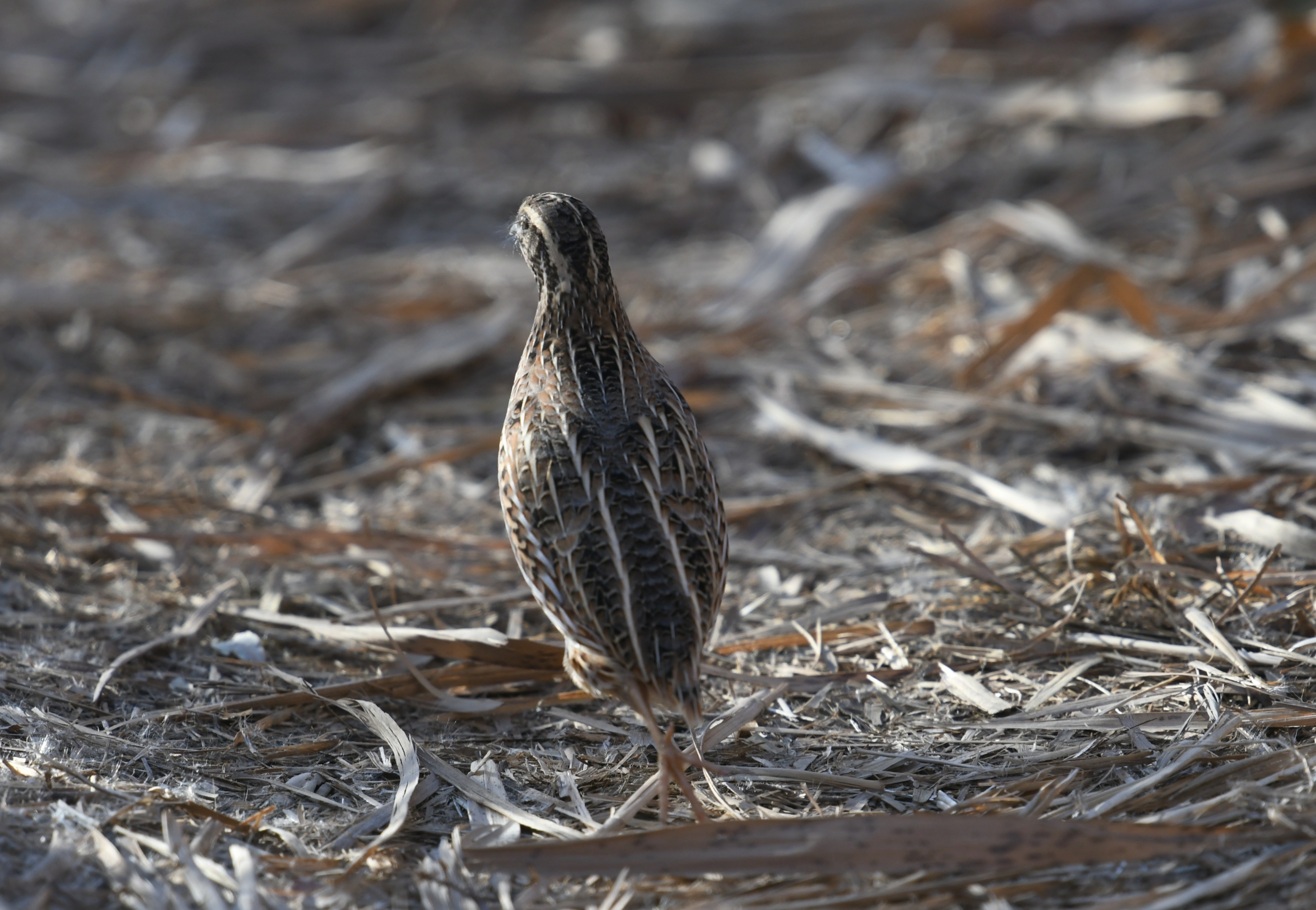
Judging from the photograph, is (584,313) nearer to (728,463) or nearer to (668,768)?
(668,768)

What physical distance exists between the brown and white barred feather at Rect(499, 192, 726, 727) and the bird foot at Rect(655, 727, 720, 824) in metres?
0.12

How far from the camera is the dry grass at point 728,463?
121 inches

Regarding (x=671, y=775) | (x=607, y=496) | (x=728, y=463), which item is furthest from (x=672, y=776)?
(x=728, y=463)

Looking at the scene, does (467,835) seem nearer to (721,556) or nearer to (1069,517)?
(721,556)

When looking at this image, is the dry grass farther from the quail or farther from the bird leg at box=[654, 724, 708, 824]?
the quail

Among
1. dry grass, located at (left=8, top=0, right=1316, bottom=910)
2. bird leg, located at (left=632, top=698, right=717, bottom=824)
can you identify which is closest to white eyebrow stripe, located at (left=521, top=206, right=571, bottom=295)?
dry grass, located at (left=8, top=0, right=1316, bottom=910)

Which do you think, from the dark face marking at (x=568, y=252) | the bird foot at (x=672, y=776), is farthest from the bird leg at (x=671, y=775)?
the dark face marking at (x=568, y=252)

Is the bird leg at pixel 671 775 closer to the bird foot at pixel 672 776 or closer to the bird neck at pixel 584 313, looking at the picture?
the bird foot at pixel 672 776

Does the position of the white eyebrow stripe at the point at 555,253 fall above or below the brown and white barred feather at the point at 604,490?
above

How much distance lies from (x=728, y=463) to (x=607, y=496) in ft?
7.36

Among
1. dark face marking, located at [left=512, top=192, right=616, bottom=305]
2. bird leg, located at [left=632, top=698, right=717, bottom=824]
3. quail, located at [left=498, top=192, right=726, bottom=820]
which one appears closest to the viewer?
bird leg, located at [left=632, top=698, right=717, bottom=824]

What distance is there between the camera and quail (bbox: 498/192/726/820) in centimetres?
332

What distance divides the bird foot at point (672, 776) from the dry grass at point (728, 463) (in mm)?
140

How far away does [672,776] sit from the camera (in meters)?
3.30
